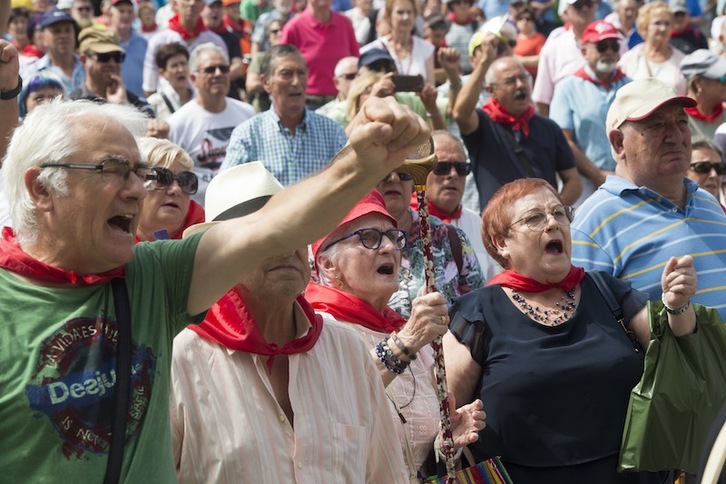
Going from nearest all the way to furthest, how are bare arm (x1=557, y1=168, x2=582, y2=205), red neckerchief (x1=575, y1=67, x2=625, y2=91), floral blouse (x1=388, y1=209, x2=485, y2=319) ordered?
floral blouse (x1=388, y1=209, x2=485, y2=319) → bare arm (x1=557, y1=168, x2=582, y2=205) → red neckerchief (x1=575, y1=67, x2=625, y2=91)

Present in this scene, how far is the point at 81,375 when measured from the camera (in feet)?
9.43

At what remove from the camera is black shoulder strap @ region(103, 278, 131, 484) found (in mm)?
2877

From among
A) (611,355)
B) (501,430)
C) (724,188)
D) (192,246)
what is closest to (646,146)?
(611,355)

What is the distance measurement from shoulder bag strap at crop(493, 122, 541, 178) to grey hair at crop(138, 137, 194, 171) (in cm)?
287

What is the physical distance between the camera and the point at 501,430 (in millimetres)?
4703

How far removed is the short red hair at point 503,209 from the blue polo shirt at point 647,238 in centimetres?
49

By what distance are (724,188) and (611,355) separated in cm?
363

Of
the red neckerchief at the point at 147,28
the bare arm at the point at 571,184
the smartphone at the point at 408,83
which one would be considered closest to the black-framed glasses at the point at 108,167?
the smartphone at the point at 408,83

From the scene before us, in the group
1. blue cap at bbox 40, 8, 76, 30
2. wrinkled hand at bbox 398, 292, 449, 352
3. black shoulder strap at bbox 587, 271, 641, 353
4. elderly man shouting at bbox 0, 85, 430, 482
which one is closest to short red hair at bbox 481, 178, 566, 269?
black shoulder strap at bbox 587, 271, 641, 353

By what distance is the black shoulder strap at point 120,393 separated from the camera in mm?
2877

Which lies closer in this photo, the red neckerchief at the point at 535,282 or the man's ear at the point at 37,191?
the man's ear at the point at 37,191

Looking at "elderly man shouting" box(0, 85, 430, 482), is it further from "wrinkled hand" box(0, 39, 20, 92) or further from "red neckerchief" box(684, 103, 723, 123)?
"red neckerchief" box(684, 103, 723, 123)

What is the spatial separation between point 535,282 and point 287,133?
383 cm

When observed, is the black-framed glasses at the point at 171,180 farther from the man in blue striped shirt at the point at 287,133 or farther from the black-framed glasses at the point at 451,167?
the man in blue striped shirt at the point at 287,133
